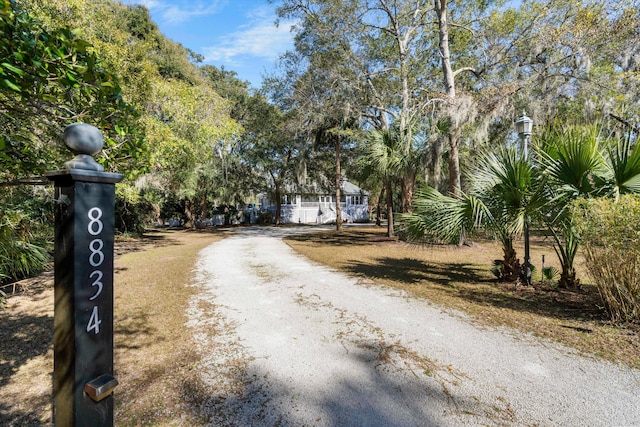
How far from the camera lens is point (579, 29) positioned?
975 centimetres

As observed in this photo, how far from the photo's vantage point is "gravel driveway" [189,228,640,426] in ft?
7.89

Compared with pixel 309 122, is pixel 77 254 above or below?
below

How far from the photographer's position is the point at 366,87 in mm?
15266

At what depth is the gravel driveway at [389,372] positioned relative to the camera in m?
2.40

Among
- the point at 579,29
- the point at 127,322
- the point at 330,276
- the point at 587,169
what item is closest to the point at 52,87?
the point at 127,322

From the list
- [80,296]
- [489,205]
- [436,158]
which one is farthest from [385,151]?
[80,296]

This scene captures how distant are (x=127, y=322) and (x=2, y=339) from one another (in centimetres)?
133

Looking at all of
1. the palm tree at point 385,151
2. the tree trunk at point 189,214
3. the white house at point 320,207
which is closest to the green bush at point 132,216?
the tree trunk at point 189,214

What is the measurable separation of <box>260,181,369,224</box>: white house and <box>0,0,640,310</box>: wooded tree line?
1389 centimetres

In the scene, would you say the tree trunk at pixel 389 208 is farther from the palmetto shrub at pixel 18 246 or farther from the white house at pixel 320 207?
the white house at pixel 320 207

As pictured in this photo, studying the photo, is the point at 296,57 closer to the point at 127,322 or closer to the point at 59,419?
the point at 127,322

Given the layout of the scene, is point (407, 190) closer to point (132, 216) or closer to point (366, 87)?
point (366, 87)

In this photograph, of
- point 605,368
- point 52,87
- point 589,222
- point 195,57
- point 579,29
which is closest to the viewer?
point 52,87

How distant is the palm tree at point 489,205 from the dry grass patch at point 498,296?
39.7 inches
